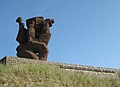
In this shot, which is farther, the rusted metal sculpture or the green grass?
the rusted metal sculpture

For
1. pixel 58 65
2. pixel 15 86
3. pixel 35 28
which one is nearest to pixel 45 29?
pixel 35 28

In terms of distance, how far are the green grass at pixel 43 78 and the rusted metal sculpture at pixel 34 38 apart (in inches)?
89.0

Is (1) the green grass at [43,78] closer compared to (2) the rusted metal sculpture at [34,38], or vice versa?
(1) the green grass at [43,78]

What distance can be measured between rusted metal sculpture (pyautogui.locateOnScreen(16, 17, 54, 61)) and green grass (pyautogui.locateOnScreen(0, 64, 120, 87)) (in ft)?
7.42

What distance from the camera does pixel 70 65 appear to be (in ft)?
56.2

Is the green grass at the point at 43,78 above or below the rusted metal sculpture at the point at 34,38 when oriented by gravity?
below

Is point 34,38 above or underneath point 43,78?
above

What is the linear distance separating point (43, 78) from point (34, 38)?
448 centimetres

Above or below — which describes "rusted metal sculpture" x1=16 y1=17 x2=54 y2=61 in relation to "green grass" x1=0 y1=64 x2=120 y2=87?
above

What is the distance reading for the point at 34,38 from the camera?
733 inches

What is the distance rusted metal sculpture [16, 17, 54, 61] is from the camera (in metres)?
18.2

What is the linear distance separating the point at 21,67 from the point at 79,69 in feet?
12.0

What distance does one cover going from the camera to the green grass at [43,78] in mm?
13727

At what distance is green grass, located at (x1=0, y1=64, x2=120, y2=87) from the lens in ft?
45.0
